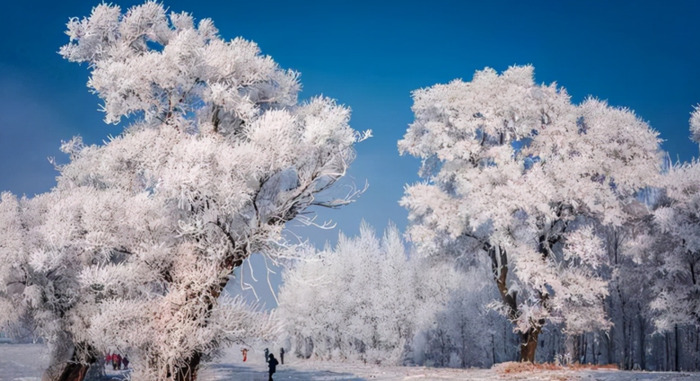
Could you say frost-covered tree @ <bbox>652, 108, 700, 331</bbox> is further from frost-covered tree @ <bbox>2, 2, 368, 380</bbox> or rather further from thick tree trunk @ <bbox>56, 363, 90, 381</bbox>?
thick tree trunk @ <bbox>56, 363, 90, 381</bbox>

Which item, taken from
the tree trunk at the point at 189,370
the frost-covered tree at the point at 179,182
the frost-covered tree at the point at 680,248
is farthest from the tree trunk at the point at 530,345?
the tree trunk at the point at 189,370

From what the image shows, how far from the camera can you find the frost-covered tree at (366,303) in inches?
2111

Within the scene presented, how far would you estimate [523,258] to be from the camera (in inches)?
856

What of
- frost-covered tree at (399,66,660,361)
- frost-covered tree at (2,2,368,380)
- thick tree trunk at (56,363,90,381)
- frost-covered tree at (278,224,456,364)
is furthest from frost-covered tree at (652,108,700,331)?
frost-covered tree at (278,224,456,364)

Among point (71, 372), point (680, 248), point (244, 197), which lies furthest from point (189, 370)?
point (680, 248)

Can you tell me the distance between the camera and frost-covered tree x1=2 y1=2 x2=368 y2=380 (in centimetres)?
1218

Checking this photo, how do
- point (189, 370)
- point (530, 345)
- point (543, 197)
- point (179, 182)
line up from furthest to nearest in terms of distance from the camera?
point (530, 345), point (543, 197), point (189, 370), point (179, 182)

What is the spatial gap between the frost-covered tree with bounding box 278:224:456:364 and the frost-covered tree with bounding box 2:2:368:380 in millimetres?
35503

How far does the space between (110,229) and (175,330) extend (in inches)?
101

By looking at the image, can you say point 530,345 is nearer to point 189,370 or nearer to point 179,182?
point 189,370

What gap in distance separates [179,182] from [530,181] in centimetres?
1416

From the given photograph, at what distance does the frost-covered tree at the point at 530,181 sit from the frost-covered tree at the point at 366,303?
1037 inches

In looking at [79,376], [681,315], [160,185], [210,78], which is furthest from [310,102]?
[681,315]

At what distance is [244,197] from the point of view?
11.8m
